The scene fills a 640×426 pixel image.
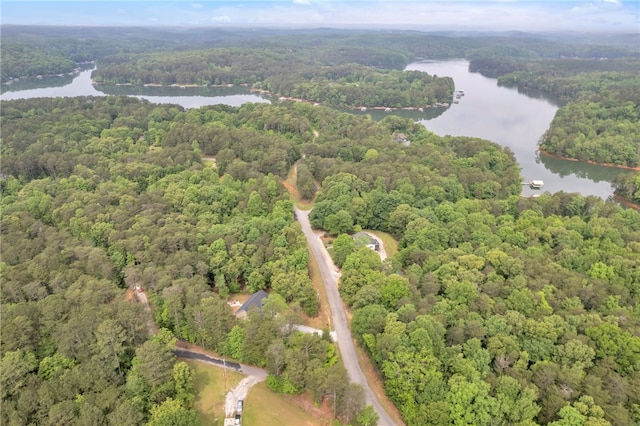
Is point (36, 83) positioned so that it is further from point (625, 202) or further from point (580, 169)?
point (625, 202)

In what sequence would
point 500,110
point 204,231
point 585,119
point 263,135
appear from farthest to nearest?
point 500,110
point 585,119
point 263,135
point 204,231

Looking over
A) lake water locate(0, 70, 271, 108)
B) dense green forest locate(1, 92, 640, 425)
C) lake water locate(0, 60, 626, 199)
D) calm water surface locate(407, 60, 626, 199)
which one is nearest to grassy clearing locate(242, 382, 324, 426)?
dense green forest locate(1, 92, 640, 425)

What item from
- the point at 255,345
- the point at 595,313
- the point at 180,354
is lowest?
the point at 180,354

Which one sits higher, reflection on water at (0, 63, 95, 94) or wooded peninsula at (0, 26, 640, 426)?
reflection on water at (0, 63, 95, 94)

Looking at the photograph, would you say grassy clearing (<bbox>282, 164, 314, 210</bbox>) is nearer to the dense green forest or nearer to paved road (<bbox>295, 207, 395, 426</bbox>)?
the dense green forest

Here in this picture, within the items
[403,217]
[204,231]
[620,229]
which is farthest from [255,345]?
[620,229]

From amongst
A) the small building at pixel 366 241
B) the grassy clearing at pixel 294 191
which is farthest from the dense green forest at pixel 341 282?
the small building at pixel 366 241

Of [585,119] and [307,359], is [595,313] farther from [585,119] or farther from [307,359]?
[585,119]
